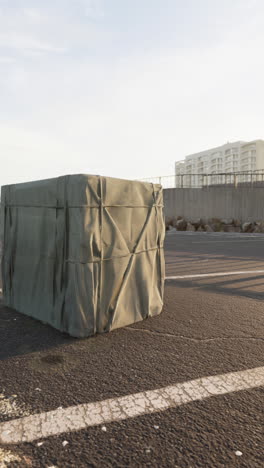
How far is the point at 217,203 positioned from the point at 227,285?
61.3 feet

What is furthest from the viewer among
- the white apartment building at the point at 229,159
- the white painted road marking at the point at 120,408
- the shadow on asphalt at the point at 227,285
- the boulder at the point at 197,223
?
the white apartment building at the point at 229,159

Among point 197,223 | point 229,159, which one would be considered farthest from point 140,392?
point 229,159

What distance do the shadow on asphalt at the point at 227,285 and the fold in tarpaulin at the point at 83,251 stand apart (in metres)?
1.87

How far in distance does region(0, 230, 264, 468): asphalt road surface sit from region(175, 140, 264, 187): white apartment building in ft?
350

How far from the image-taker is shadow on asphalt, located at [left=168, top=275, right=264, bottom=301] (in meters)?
6.21

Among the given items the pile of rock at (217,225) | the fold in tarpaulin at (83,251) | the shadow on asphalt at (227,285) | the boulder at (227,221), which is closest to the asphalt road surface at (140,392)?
the fold in tarpaulin at (83,251)

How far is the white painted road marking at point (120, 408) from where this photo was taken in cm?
229

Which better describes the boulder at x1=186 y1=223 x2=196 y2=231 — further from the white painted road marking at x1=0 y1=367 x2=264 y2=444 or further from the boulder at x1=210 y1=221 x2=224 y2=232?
the white painted road marking at x1=0 y1=367 x2=264 y2=444

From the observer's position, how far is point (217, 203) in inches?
968

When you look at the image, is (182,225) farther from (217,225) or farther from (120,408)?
(120,408)

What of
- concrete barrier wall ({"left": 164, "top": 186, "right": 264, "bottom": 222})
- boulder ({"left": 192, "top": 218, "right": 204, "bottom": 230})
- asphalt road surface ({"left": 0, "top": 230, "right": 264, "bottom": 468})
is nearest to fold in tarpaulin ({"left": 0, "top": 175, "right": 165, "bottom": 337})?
asphalt road surface ({"left": 0, "top": 230, "right": 264, "bottom": 468})

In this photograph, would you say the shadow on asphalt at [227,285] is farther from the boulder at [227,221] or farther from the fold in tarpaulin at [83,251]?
the boulder at [227,221]

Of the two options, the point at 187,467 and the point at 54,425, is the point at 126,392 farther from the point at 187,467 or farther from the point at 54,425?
the point at 187,467

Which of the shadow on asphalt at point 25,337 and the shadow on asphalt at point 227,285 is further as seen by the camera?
the shadow on asphalt at point 227,285
